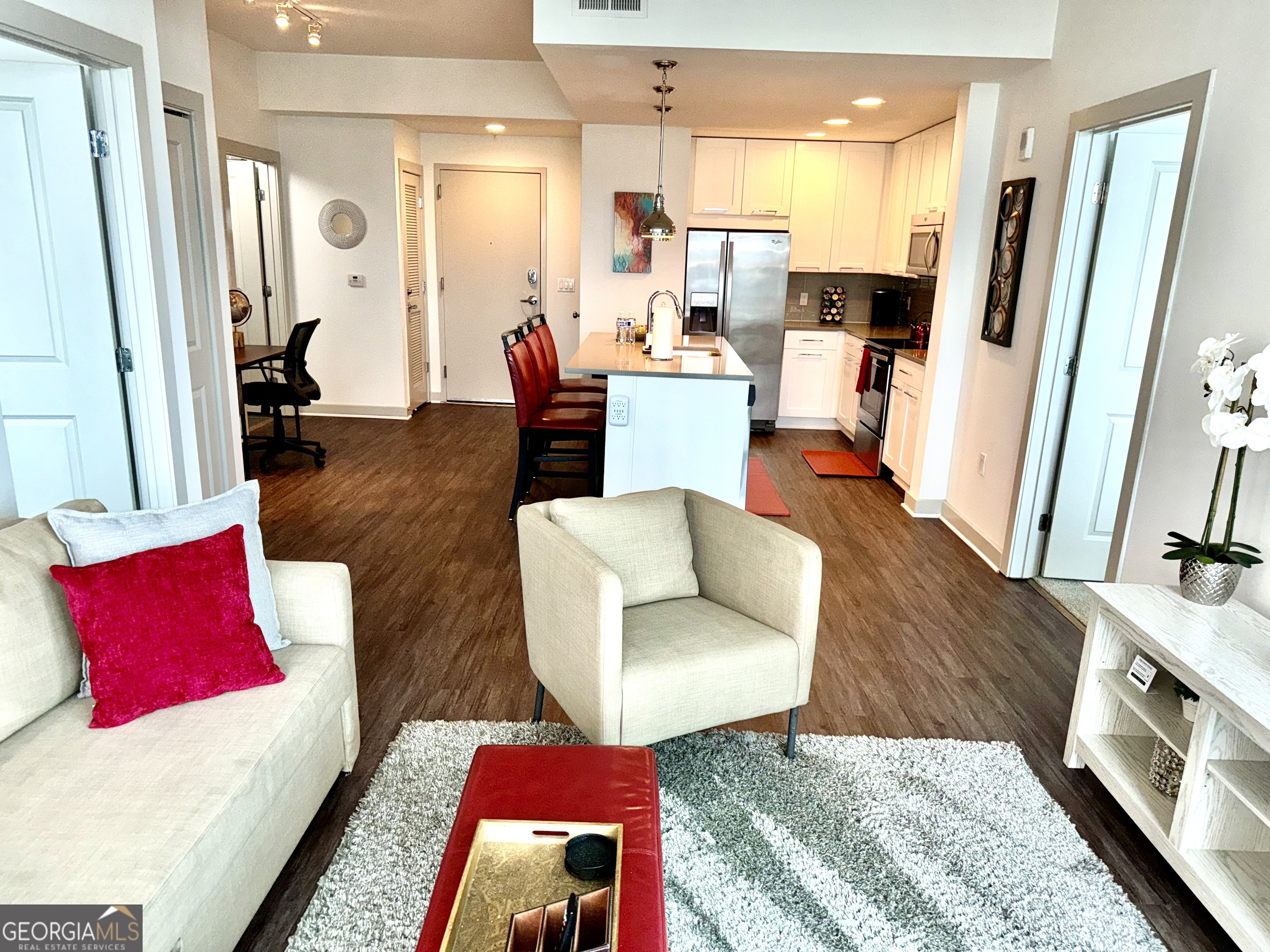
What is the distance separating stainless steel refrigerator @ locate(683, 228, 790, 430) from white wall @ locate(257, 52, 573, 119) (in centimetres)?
162

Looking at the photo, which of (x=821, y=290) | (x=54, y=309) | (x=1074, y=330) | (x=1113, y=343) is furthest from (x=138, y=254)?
(x=821, y=290)

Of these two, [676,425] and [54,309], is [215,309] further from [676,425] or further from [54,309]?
[676,425]

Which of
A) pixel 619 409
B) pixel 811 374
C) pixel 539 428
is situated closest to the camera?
pixel 619 409

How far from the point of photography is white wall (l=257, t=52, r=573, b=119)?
6059 millimetres

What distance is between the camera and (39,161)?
9.23 ft

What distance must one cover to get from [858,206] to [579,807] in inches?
252

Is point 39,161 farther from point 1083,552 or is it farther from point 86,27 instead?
point 1083,552

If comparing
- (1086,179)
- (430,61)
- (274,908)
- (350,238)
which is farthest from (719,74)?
(274,908)

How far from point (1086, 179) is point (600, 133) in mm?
3942

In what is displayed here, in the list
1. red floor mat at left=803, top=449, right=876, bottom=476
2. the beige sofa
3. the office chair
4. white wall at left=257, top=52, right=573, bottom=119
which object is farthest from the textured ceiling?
the beige sofa

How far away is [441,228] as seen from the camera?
7477 millimetres

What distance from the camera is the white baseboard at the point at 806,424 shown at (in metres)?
7.18

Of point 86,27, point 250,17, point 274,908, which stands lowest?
point 274,908

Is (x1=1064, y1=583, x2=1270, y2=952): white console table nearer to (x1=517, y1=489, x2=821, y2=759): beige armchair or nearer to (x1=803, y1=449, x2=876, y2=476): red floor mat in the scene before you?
(x1=517, y1=489, x2=821, y2=759): beige armchair
